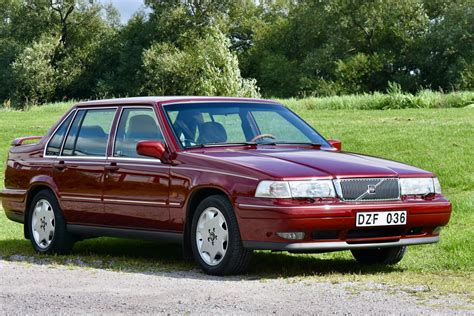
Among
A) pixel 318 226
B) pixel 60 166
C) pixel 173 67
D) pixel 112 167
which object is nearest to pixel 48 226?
pixel 60 166

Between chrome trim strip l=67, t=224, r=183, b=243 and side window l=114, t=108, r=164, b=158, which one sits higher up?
side window l=114, t=108, r=164, b=158

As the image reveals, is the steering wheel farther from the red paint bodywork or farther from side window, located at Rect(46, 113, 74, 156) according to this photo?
side window, located at Rect(46, 113, 74, 156)

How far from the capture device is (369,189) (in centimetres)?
892

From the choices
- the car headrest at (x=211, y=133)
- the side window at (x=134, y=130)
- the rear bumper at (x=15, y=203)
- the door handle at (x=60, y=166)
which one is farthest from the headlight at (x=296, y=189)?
the rear bumper at (x=15, y=203)

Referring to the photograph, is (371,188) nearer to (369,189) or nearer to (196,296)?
(369,189)

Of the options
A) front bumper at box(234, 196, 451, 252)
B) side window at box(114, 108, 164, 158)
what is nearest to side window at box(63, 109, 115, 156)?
side window at box(114, 108, 164, 158)

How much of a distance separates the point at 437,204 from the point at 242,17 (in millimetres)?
86682

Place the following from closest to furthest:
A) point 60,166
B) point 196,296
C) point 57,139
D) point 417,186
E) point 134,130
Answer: point 196,296, point 417,186, point 134,130, point 60,166, point 57,139

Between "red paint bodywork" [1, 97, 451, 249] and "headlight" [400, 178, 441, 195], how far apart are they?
0.06m

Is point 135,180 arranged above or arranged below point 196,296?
above

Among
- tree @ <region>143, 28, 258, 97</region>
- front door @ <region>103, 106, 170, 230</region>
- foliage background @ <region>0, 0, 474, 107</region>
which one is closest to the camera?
front door @ <region>103, 106, 170, 230</region>

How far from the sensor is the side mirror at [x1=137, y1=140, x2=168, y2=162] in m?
9.66

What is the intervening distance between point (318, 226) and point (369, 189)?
602 millimetres

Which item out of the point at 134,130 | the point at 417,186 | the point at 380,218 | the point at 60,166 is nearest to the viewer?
the point at 380,218
